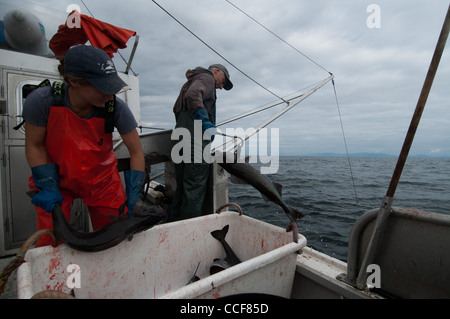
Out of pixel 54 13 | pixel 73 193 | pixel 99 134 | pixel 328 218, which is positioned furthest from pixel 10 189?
pixel 328 218

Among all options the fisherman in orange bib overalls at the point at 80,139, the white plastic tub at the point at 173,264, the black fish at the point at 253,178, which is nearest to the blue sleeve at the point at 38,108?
the fisherman in orange bib overalls at the point at 80,139

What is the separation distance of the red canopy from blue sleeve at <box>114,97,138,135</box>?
1.43 m

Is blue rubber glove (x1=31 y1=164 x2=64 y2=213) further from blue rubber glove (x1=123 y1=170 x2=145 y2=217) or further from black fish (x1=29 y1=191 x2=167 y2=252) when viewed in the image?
blue rubber glove (x1=123 y1=170 x2=145 y2=217)

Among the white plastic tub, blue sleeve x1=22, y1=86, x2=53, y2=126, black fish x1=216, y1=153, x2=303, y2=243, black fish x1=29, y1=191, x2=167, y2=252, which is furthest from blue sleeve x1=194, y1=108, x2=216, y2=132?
blue sleeve x1=22, y1=86, x2=53, y2=126

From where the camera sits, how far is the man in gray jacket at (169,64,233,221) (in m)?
3.72

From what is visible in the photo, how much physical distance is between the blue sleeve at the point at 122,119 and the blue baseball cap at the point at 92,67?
0.36 m

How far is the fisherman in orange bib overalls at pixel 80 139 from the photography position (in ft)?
6.39

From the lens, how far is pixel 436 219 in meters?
1.54

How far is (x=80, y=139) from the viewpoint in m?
2.14

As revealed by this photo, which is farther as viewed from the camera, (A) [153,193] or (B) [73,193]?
(A) [153,193]

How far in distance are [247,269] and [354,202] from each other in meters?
9.65

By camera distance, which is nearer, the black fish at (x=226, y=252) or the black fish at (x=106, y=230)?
the black fish at (x=106, y=230)

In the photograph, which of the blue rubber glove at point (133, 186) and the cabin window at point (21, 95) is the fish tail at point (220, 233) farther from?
the cabin window at point (21, 95)
